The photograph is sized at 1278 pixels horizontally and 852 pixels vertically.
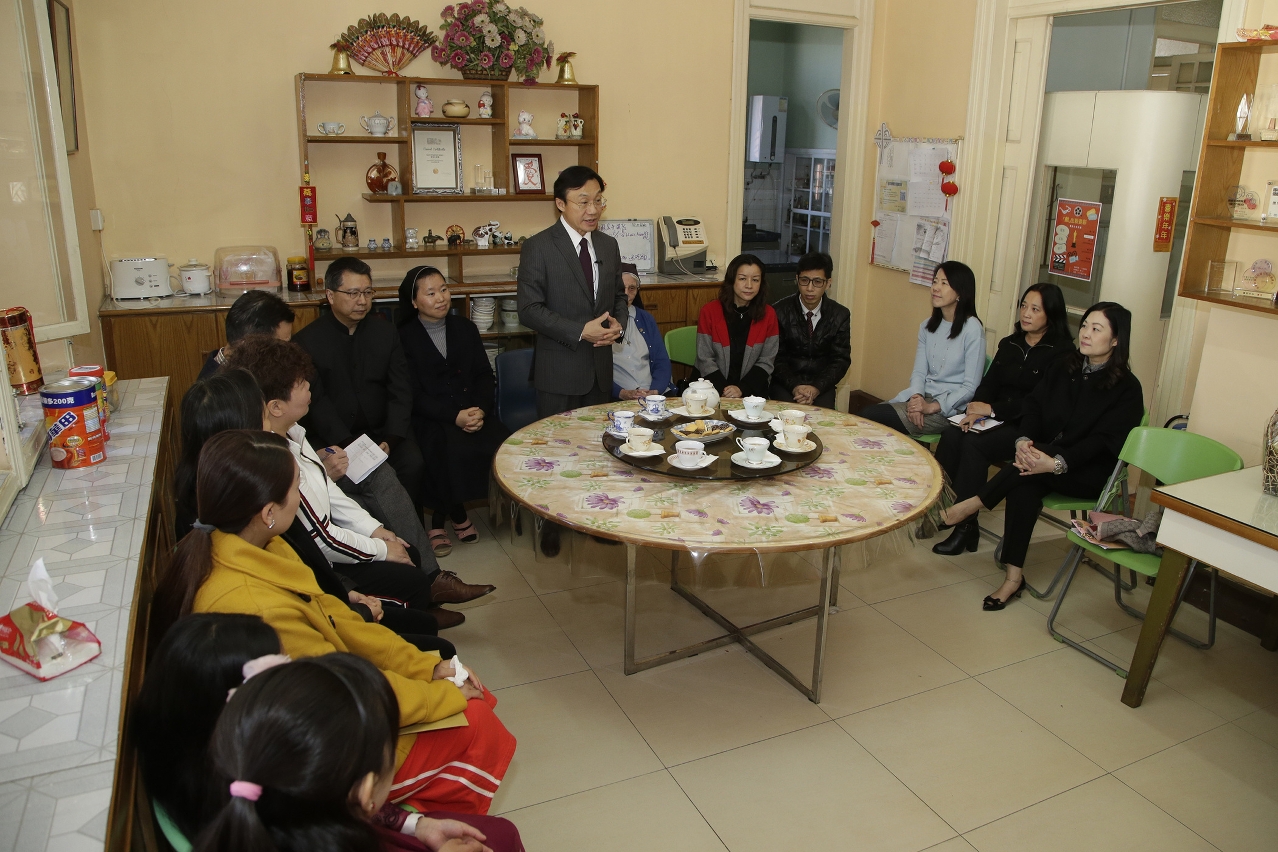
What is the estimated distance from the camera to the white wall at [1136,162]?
4.31 m

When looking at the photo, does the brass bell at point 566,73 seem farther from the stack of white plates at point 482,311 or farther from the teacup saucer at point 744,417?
the teacup saucer at point 744,417

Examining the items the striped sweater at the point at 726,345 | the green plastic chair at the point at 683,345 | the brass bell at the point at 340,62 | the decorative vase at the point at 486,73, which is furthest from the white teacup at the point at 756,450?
the brass bell at the point at 340,62

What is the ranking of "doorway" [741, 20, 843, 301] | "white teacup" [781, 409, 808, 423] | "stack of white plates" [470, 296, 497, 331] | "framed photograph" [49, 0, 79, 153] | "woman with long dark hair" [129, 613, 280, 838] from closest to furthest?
"woman with long dark hair" [129, 613, 280, 838] < "white teacup" [781, 409, 808, 423] < "framed photograph" [49, 0, 79, 153] < "stack of white plates" [470, 296, 497, 331] < "doorway" [741, 20, 843, 301]

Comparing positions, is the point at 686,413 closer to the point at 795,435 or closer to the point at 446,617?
the point at 795,435

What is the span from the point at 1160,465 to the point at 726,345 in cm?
200

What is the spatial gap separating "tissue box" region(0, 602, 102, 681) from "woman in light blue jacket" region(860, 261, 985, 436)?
11.1ft

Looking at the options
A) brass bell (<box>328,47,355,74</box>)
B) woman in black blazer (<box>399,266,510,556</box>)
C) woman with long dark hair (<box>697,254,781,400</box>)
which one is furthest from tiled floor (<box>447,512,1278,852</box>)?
brass bell (<box>328,47,355,74</box>)

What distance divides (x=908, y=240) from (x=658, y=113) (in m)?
1.68

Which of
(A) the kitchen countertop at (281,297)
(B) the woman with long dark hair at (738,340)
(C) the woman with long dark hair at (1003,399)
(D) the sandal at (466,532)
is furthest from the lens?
(B) the woman with long dark hair at (738,340)

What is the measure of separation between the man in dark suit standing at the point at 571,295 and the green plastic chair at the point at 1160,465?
198cm

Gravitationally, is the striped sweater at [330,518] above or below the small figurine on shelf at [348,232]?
below

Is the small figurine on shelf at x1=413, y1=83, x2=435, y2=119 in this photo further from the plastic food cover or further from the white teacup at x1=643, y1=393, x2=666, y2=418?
the white teacup at x1=643, y1=393, x2=666, y2=418

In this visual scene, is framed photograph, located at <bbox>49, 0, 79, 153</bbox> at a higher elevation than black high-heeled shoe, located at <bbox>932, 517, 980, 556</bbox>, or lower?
higher

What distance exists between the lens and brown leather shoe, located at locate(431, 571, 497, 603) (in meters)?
3.22
